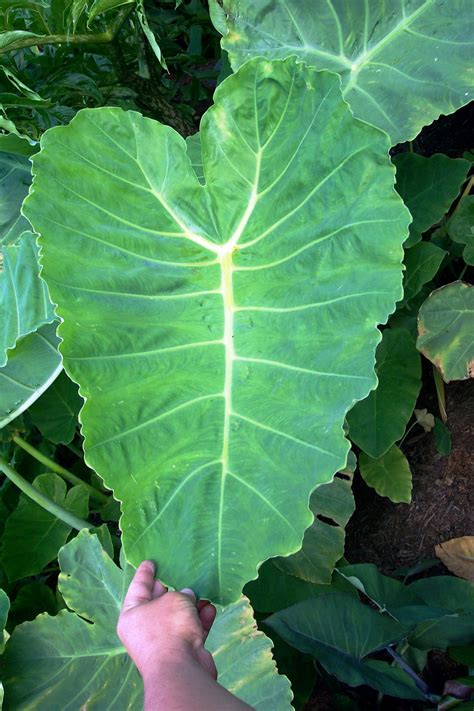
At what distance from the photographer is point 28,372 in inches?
57.5

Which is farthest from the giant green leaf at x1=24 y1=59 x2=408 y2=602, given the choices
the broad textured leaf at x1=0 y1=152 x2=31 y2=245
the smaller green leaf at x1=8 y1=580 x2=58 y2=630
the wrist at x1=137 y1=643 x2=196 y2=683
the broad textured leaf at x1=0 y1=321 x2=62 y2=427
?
the smaller green leaf at x1=8 y1=580 x2=58 y2=630

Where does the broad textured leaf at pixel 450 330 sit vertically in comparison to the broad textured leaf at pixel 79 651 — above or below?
above

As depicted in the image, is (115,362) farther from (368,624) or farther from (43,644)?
(368,624)

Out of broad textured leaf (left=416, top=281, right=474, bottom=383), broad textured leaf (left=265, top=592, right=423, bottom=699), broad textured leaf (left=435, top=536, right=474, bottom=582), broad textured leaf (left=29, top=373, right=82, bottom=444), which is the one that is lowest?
broad textured leaf (left=265, top=592, right=423, bottom=699)

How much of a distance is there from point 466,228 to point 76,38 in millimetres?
1047

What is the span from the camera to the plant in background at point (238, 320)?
101cm

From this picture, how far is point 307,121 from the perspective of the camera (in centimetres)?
107

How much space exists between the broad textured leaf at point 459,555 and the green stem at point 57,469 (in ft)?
2.91

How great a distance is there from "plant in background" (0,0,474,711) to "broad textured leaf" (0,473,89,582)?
0.17m

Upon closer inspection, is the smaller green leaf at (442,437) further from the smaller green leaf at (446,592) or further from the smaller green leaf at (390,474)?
the smaller green leaf at (446,592)

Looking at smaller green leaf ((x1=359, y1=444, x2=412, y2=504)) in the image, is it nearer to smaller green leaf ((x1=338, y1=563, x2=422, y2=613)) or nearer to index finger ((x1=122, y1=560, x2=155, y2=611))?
smaller green leaf ((x1=338, y1=563, x2=422, y2=613))

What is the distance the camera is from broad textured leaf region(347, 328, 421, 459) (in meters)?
1.59

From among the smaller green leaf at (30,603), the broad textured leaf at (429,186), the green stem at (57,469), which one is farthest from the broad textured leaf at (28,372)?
the broad textured leaf at (429,186)

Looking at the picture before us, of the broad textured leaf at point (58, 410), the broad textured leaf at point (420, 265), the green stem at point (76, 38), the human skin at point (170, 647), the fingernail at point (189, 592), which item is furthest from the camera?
the broad textured leaf at point (58, 410)
